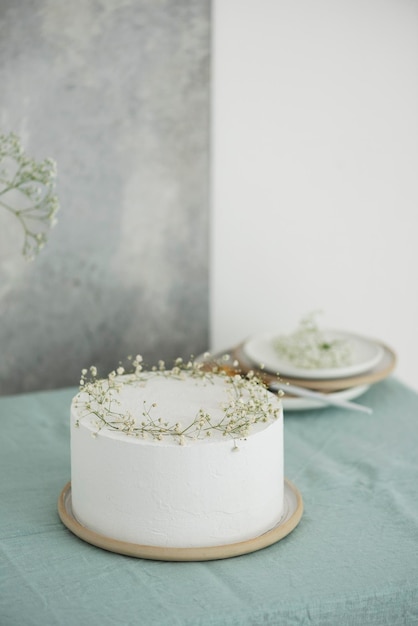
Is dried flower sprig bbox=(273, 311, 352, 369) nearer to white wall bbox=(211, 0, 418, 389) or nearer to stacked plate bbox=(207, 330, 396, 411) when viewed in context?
stacked plate bbox=(207, 330, 396, 411)

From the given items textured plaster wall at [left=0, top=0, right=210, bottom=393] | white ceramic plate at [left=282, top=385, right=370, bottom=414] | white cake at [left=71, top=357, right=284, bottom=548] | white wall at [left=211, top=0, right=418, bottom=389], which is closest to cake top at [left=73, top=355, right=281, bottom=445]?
white cake at [left=71, top=357, right=284, bottom=548]

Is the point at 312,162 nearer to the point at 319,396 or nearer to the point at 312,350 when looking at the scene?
the point at 312,350

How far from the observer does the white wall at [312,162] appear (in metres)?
2.07

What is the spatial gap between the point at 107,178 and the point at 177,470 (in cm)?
101

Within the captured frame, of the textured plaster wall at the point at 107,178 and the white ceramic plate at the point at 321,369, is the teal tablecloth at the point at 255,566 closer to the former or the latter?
the white ceramic plate at the point at 321,369

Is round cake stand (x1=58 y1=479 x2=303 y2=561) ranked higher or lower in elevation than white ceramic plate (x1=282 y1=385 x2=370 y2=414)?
lower

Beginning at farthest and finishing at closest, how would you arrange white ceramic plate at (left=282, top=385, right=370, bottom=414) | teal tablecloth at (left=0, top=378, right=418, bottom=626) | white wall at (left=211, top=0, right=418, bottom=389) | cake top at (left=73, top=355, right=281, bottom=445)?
1. white wall at (left=211, top=0, right=418, bottom=389)
2. white ceramic plate at (left=282, top=385, right=370, bottom=414)
3. cake top at (left=73, top=355, right=281, bottom=445)
4. teal tablecloth at (left=0, top=378, right=418, bottom=626)

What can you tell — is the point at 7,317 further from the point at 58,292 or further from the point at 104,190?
the point at 104,190

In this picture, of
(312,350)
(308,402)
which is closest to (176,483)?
(308,402)

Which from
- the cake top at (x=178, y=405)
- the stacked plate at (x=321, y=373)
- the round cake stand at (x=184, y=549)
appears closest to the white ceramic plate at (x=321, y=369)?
the stacked plate at (x=321, y=373)

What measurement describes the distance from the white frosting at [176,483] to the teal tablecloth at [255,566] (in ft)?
0.13

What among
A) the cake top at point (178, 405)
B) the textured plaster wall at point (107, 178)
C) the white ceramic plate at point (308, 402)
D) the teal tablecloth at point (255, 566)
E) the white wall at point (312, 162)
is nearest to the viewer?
the teal tablecloth at point (255, 566)

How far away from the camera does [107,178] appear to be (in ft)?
6.48

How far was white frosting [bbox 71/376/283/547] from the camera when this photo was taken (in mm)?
1123
